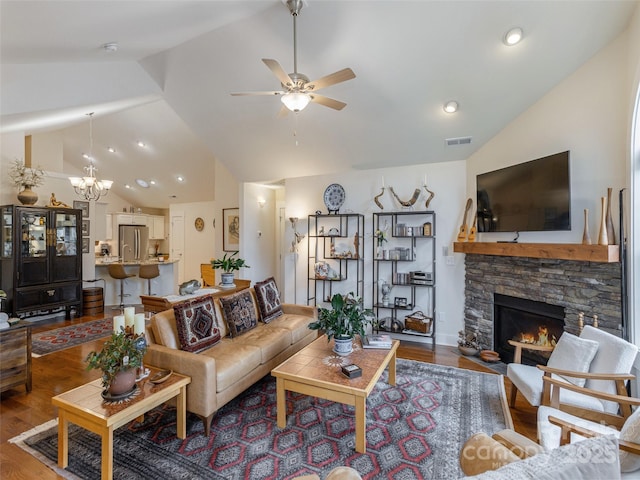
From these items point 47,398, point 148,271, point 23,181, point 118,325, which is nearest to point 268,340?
point 118,325

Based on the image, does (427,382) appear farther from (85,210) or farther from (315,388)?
(85,210)

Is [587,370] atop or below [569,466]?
below

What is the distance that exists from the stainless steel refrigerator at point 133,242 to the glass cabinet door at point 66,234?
3728mm

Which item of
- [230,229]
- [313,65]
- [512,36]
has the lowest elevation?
[230,229]

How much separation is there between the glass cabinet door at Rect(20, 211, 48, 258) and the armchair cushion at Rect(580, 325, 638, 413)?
24.2ft

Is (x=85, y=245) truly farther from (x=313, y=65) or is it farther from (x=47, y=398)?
(x=313, y=65)

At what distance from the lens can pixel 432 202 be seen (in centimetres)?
450

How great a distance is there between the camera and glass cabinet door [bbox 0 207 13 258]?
4.89 metres

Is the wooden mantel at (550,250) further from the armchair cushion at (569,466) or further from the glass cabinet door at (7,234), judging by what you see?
the glass cabinet door at (7,234)

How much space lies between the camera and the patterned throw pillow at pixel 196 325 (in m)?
2.76

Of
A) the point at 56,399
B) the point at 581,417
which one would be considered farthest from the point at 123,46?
the point at 581,417

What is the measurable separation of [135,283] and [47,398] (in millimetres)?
4460

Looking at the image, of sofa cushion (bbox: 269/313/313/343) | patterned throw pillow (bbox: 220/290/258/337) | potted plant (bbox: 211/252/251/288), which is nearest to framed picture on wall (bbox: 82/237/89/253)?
potted plant (bbox: 211/252/251/288)

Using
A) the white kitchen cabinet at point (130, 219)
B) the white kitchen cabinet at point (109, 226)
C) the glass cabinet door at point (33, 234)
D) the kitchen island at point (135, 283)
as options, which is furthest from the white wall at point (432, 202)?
the white kitchen cabinet at point (109, 226)
